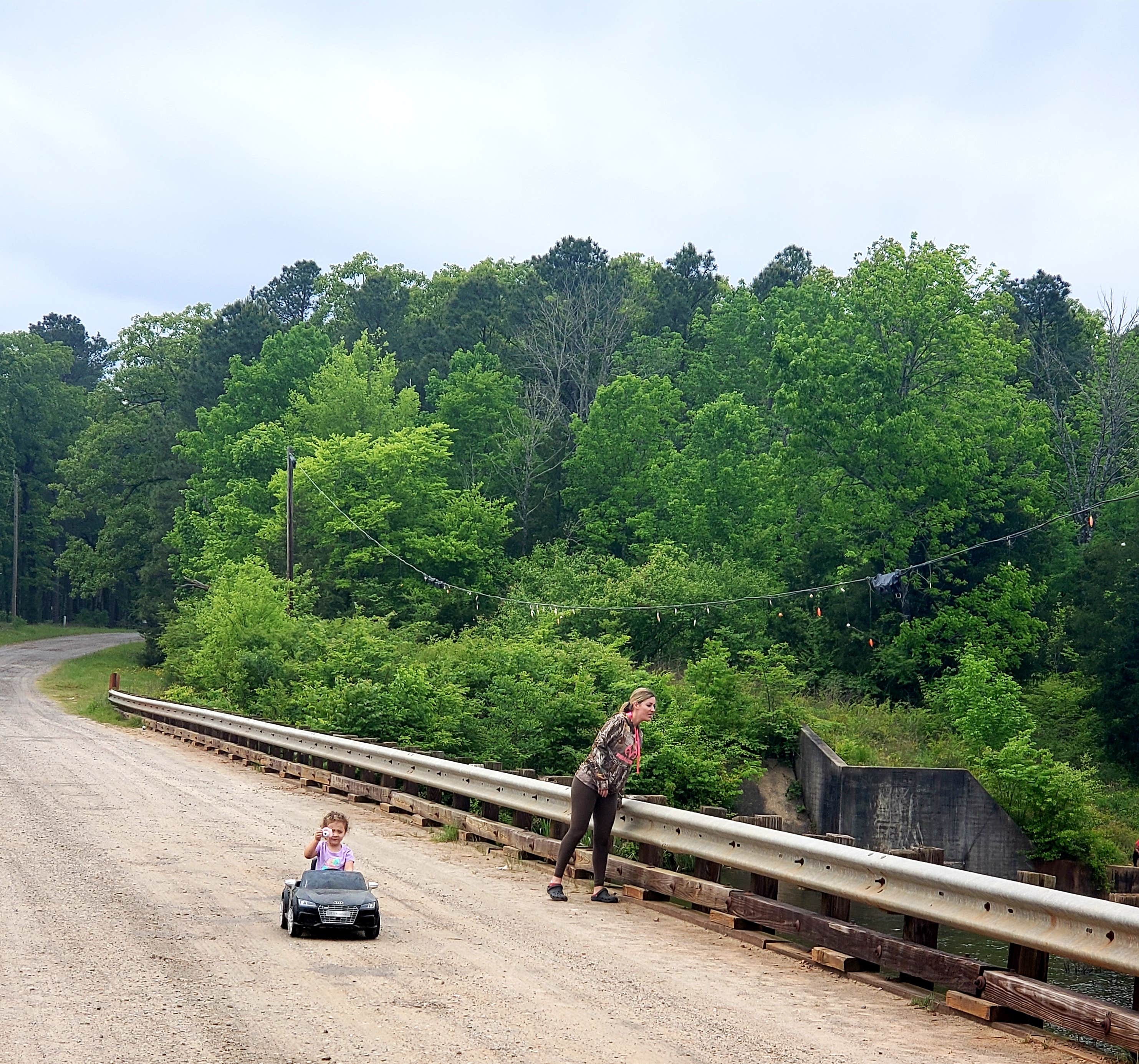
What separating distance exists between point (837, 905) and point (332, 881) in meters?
3.46

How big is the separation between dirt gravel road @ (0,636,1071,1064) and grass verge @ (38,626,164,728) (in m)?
28.0

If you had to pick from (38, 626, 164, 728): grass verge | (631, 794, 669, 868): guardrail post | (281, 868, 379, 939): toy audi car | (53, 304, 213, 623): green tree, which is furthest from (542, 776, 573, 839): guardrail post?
(53, 304, 213, 623): green tree

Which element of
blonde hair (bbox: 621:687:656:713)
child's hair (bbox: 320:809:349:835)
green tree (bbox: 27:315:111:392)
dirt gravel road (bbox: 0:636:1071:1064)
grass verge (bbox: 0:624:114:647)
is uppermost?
green tree (bbox: 27:315:111:392)

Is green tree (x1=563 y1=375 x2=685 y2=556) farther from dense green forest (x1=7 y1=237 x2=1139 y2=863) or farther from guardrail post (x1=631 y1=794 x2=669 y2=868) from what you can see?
guardrail post (x1=631 y1=794 x2=669 y2=868)

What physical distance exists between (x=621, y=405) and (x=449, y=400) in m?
Answer: 9.53

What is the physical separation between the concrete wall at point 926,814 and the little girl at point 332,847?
26703 mm

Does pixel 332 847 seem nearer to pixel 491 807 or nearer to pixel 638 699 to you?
pixel 638 699

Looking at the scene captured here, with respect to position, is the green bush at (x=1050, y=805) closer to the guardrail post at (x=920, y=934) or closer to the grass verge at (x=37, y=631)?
the guardrail post at (x=920, y=934)

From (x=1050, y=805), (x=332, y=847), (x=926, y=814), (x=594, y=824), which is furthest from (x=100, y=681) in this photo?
(x=332, y=847)

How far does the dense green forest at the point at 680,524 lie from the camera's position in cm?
3675

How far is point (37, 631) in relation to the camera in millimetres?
94375

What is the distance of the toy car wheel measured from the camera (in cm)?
973

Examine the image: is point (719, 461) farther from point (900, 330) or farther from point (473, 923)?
point (473, 923)

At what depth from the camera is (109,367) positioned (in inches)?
5600
